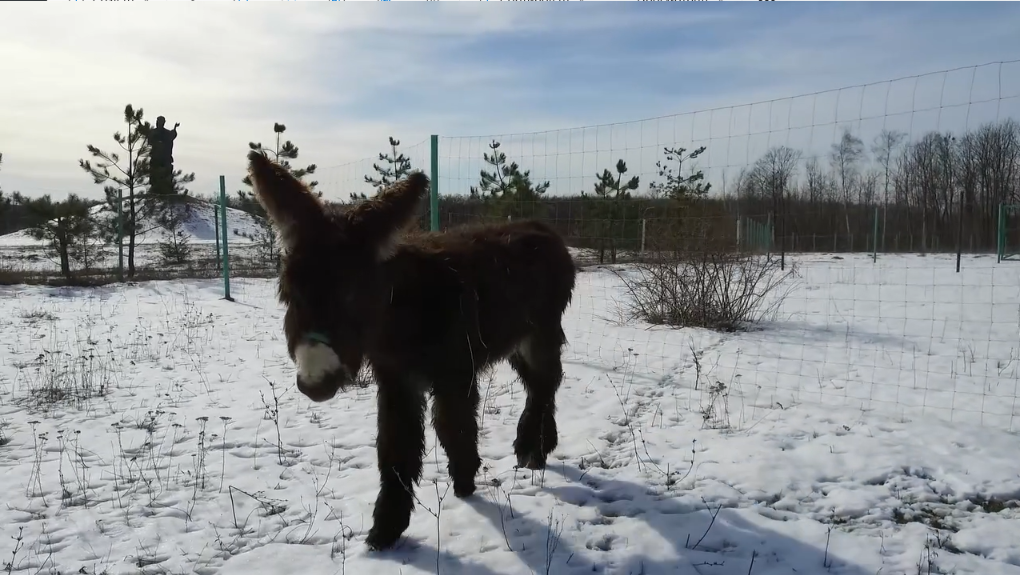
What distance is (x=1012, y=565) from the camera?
2768mm

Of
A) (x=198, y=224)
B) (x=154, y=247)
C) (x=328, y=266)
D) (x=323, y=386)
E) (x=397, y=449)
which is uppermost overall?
(x=198, y=224)

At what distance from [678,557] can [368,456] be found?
241 cm

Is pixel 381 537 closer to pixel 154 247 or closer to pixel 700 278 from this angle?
pixel 700 278

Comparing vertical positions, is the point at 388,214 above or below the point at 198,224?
below

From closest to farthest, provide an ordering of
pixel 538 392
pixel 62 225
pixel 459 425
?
pixel 459 425
pixel 538 392
pixel 62 225

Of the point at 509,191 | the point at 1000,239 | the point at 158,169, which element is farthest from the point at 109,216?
the point at 1000,239

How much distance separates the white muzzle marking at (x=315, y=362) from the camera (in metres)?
2.56

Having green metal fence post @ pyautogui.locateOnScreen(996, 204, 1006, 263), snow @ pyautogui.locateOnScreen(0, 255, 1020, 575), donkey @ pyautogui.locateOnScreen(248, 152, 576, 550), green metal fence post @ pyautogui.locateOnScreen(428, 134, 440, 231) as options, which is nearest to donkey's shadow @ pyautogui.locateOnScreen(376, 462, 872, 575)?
snow @ pyautogui.locateOnScreen(0, 255, 1020, 575)

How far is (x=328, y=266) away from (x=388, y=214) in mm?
421

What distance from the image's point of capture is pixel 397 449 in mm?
3271

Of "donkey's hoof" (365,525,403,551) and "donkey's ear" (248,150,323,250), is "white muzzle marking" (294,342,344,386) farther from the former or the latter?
"donkey's hoof" (365,525,403,551)

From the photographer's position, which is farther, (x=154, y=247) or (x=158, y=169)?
(x=154, y=247)

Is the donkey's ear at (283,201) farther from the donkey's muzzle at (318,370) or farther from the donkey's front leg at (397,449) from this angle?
the donkey's front leg at (397,449)

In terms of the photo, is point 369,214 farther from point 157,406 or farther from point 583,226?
point 583,226
